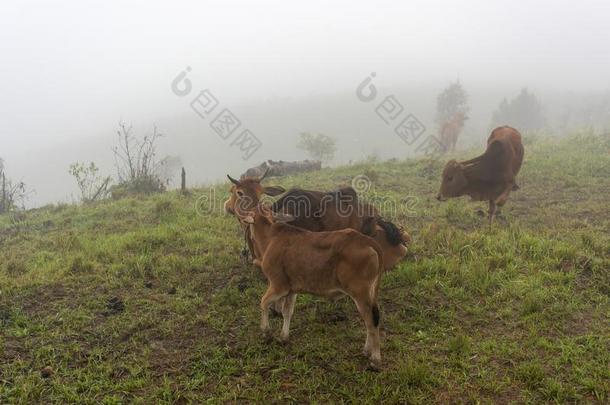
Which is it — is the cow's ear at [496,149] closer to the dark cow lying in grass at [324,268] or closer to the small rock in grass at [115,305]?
the dark cow lying in grass at [324,268]

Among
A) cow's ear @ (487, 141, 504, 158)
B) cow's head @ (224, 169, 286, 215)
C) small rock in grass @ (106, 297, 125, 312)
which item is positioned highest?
cow's head @ (224, 169, 286, 215)

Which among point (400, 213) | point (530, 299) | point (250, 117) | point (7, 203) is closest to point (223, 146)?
point (250, 117)

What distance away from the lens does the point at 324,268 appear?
4.59 metres

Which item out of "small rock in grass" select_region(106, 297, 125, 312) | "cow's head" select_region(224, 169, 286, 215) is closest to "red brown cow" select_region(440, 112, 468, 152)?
"cow's head" select_region(224, 169, 286, 215)

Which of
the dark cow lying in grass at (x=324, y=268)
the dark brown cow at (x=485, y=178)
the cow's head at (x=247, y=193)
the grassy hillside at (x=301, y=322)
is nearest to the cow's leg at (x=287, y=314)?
the dark cow lying in grass at (x=324, y=268)

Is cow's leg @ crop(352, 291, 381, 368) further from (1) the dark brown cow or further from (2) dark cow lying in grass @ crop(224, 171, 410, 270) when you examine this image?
(1) the dark brown cow

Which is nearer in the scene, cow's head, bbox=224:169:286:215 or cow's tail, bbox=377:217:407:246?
cow's tail, bbox=377:217:407:246

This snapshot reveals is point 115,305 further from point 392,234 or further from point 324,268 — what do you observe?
point 392,234

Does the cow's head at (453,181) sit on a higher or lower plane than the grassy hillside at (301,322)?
higher

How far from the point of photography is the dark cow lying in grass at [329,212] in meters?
6.44

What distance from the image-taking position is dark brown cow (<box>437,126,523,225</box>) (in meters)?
9.02

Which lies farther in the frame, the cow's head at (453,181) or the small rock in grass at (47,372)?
the cow's head at (453,181)

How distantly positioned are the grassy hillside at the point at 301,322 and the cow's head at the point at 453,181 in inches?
24.6

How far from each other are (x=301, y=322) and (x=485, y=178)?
5473mm
